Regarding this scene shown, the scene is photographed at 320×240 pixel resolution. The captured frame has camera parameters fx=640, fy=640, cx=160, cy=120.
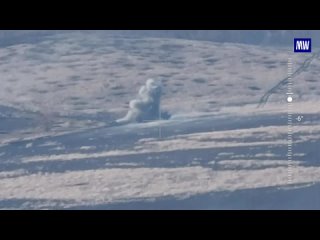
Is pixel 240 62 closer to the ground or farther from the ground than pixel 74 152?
farther from the ground

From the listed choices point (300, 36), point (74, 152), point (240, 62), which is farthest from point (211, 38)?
point (74, 152)

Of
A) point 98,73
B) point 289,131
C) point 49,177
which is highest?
point 98,73

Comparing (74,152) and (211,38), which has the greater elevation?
(211,38)

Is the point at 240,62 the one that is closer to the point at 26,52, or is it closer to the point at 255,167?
the point at 255,167

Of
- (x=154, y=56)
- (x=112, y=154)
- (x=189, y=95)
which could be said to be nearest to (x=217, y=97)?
(x=189, y=95)

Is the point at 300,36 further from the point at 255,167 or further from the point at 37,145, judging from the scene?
the point at 37,145

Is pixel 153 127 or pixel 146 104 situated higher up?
pixel 146 104
